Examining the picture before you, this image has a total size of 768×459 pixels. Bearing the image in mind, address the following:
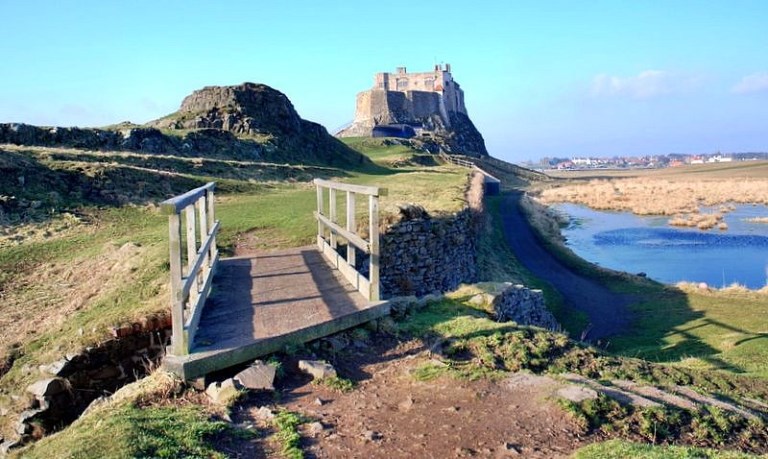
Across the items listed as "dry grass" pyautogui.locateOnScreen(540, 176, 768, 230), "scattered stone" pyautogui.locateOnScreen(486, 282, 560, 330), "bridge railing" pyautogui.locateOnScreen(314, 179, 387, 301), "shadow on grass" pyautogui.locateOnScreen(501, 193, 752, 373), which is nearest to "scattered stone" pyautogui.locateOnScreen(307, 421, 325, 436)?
"bridge railing" pyautogui.locateOnScreen(314, 179, 387, 301)

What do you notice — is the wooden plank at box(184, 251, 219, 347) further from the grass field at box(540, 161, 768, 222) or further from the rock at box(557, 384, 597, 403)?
the grass field at box(540, 161, 768, 222)

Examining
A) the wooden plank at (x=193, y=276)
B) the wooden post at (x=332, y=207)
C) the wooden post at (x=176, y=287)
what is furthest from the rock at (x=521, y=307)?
the wooden post at (x=176, y=287)

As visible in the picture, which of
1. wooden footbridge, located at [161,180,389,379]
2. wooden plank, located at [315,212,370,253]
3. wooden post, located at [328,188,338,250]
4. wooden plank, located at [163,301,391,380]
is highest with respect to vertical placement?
wooden post, located at [328,188,338,250]

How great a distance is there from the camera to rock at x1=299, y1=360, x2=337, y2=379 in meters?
5.31

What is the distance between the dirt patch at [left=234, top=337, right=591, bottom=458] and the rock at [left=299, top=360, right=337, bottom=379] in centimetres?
12

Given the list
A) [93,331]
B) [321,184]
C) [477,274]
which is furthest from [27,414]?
[477,274]

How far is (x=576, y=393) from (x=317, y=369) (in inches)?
90.7

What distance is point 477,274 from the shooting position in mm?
19000

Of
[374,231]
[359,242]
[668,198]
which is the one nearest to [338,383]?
[374,231]

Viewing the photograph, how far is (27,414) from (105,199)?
1101 centimetres

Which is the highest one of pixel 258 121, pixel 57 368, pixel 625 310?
pixel 258 121

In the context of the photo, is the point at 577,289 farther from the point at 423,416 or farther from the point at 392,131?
the point at 392,131

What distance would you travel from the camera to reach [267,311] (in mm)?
6668

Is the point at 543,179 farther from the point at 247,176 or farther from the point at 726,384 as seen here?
the point at 726,384
